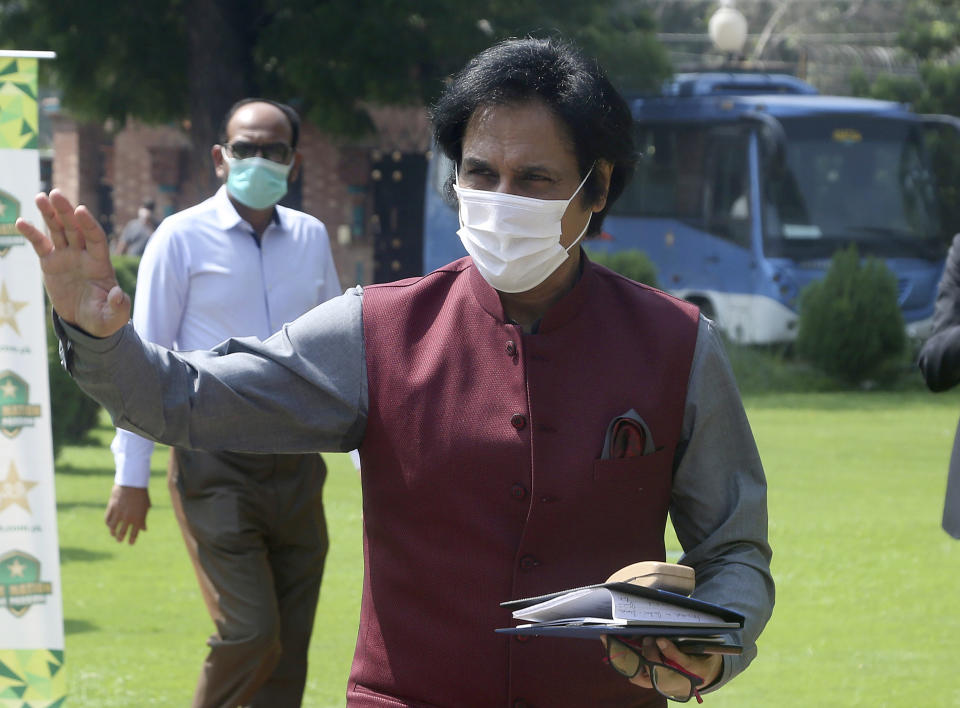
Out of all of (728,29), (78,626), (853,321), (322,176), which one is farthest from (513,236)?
(322,176)

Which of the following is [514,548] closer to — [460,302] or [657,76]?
[460,302]

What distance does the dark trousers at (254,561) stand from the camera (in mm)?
4973

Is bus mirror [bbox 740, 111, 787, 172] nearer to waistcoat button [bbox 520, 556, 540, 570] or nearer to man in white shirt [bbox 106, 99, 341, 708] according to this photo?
man in white shirt [bbox 106, 99, 341, 708]

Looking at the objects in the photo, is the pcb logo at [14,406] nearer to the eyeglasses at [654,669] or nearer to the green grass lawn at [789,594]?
the green grass lawn at [789,594]

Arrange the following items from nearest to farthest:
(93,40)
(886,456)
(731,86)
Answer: (886,456)
(93,40)
(731,86)

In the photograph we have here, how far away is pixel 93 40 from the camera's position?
20688 mm

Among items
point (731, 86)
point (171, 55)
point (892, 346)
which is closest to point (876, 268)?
point (892, 346)

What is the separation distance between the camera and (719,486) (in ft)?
9.05

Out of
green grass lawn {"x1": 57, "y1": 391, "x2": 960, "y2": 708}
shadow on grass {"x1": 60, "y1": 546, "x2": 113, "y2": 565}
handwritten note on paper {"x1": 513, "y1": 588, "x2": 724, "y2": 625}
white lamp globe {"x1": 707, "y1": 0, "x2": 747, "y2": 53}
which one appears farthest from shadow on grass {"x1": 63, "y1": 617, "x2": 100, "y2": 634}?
white lamp globe {"x1": 707, "y1": 0, "x2": 747, "y2": 53}

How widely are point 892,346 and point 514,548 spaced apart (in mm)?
16985

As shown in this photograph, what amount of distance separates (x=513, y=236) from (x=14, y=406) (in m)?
2.97

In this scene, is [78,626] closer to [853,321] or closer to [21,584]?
[21,584]

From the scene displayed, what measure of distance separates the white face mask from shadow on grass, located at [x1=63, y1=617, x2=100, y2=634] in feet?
16.7

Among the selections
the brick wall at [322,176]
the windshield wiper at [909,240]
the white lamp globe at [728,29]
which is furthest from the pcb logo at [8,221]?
the brick wall at [322,176]
